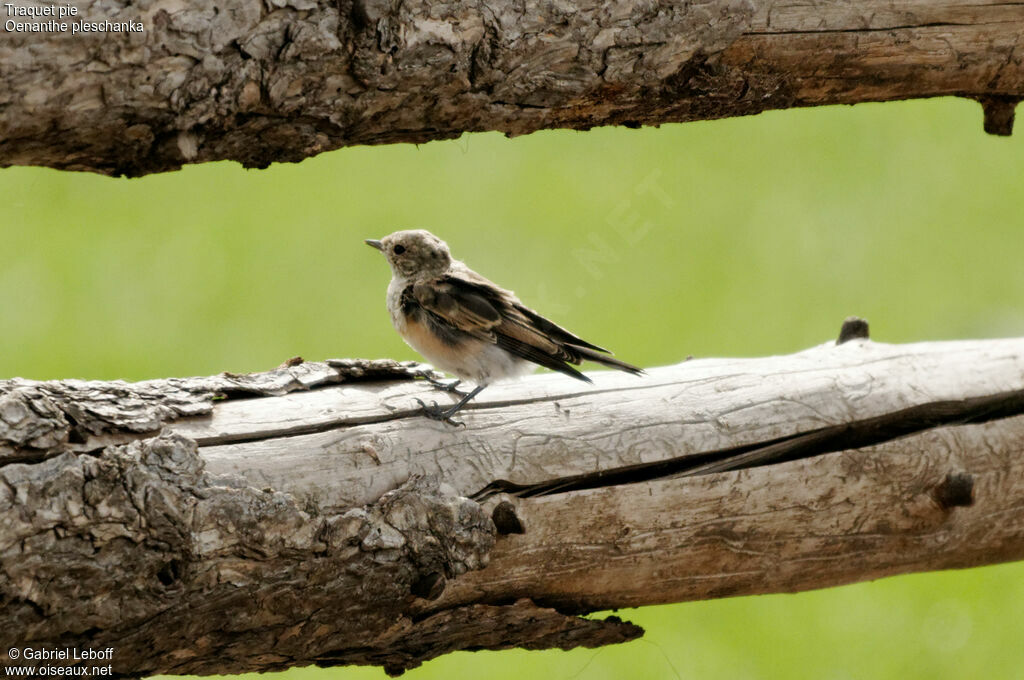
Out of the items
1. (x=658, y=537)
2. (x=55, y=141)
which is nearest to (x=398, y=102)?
(x=55, y=141)

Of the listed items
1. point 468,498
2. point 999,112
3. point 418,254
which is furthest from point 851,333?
point 468,498

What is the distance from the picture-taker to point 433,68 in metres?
3.09

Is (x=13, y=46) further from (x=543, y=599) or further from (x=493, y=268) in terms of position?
(x=493, y=268)

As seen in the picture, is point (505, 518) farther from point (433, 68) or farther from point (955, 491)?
point (955, 491)

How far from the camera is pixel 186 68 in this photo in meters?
2.86

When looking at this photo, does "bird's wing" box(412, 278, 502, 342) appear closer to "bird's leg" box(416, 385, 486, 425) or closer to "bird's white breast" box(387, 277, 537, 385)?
"bird's white breast" box(387, 277, 537, 385)

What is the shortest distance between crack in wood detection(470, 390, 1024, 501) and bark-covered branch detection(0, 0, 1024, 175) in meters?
→ 1.15

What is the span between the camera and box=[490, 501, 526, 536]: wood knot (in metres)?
3.37

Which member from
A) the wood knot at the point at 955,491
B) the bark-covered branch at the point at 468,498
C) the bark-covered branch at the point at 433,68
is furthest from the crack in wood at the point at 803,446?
the bark-covered branch at the point at 433,68

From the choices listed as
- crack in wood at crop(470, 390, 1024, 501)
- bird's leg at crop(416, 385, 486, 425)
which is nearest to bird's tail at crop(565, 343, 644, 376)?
crack in wood at crop(470, 390, 1024, 501)

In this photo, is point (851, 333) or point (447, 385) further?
point (851, 333)

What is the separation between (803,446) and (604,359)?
795 mm

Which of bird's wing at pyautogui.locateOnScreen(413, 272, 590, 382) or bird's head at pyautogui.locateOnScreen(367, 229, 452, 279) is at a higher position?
bird's head at pyautogui.locateOnScreen(367, 229, 452, 279)

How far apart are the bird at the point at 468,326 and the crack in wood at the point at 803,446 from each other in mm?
384
